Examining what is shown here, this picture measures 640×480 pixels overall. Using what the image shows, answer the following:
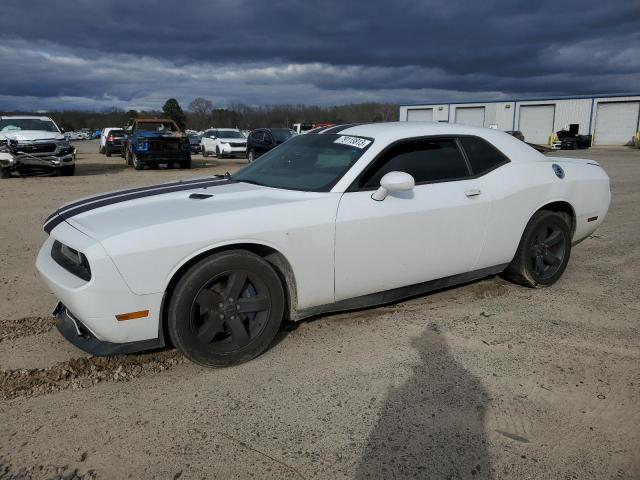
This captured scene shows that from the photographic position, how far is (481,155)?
4.23m

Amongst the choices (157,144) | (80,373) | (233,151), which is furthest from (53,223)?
(233,151)

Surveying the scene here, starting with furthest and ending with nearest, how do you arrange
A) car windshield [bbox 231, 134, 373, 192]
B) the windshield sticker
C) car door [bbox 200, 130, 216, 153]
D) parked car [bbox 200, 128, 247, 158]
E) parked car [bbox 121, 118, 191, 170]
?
1. car door [bbox 200, 130, 216, 153]
2. parked car [bbox 200, 128, 247, 158]
3. parked car [bbox 121, 118, 191, 170]
4. the windshield sticker
5. car windshield [bbox 231, 134, 373, 192]

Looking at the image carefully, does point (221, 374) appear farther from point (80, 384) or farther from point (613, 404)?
point (613, 404)

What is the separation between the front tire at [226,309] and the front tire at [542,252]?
2430 mm

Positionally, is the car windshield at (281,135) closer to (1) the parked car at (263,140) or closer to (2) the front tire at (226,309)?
(1) the parked car at (263,140)

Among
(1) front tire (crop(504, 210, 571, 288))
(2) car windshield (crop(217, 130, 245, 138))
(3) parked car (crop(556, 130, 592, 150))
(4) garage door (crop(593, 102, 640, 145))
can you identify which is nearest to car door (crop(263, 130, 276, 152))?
(2) car windshield (crop(217, 130, 245, 138))

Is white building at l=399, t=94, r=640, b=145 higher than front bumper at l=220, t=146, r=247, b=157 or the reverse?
higher

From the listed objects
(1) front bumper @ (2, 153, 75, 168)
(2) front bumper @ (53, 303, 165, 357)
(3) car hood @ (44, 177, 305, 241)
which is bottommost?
(2) front bumper @ (53, 303, 165, 357)

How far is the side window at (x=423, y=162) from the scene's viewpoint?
3658 millimetres

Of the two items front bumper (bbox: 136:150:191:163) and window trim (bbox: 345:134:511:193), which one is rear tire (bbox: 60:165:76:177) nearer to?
front bumper (bbox: 136:150:191:163)

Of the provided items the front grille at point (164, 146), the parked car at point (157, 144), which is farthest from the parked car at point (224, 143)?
the front grille at point (164, 146)

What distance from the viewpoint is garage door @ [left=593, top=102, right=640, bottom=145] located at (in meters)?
41.4

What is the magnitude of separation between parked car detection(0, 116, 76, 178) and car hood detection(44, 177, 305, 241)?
499 inches

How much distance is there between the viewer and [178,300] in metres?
2.95
